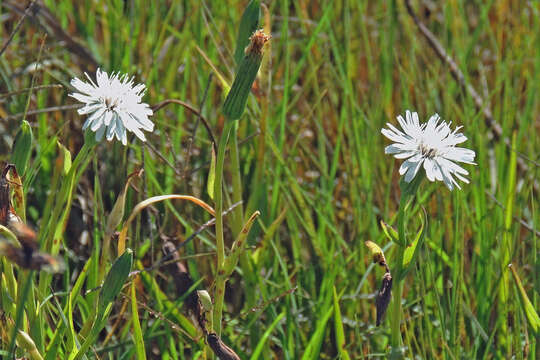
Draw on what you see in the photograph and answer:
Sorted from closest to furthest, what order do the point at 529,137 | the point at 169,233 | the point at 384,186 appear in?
the point at 169,233
the point at 384,186
the point at 529,137

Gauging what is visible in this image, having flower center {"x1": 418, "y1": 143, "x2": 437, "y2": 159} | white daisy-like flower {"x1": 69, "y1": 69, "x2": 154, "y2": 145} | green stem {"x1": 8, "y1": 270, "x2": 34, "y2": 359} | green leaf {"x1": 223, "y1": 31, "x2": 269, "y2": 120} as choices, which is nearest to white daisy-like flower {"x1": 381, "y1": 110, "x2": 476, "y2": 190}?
flower center {"x1": 418, "y1": 143, "x2": 437, "y2": 159}

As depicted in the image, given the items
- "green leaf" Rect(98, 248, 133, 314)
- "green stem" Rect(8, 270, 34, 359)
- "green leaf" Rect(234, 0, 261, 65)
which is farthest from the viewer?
"green leaf" Rect(234, 0, 261, 65)

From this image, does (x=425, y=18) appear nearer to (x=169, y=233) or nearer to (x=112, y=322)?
(x=169, y=233)

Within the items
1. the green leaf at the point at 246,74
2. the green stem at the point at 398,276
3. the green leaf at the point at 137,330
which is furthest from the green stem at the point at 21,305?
the green stem at the point at 398,276

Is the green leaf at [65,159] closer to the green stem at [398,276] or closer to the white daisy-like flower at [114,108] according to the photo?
the white daisy-like flower at [114,108]

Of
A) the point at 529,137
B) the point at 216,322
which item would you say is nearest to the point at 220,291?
the point at 216,322

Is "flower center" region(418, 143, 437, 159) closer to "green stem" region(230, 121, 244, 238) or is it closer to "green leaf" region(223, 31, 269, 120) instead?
"green leaf" region(223, 31, 269, 120)
